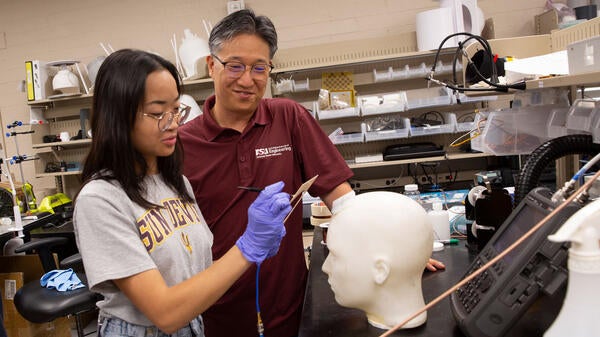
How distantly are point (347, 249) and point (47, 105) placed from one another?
4187 mm

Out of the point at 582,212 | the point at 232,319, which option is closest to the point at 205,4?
the point at 232,319

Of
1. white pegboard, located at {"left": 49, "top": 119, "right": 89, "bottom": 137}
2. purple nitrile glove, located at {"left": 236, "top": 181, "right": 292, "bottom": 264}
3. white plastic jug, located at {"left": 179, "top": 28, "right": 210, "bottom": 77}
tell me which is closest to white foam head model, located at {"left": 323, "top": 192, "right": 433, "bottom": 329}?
purple nitrile glove, located at {"left": 236, "top": 181, "right": 292, "bottom": 264}

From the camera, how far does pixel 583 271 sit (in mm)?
568

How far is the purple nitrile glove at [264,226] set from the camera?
994 mm

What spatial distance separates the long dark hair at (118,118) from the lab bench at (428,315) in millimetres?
487

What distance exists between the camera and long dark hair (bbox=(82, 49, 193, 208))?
0.97 metres

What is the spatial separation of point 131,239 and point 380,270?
545 mm

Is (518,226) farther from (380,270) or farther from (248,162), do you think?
(248,162)

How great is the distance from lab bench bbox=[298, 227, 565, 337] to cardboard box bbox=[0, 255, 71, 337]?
237 centimetres

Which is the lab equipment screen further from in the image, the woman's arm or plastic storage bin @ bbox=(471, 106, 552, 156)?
plastic storage bin @ bbox=(471, 106, 552, 156)

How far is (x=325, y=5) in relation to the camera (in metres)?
3.83

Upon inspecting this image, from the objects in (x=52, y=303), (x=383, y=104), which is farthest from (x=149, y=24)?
(x=52, y=303)

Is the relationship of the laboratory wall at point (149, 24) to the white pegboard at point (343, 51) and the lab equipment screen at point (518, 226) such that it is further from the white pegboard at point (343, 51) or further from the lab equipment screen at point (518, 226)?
the lab equipment screen at point (518, 226)

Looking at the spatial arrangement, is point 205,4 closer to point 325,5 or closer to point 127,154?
point 325,5
